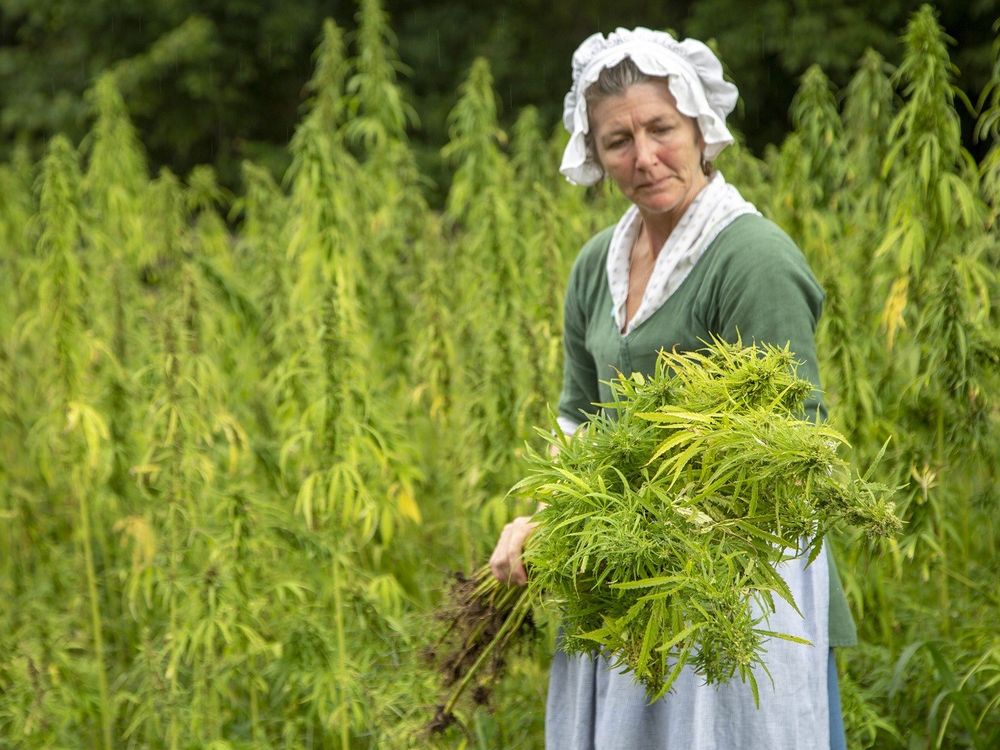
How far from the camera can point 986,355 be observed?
2414 millimetres

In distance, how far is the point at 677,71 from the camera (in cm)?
181

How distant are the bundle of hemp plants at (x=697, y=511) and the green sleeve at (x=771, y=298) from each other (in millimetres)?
209

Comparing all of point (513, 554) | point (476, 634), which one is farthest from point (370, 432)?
point (513, 554)

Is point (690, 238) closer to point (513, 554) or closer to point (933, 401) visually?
point (513, 554)

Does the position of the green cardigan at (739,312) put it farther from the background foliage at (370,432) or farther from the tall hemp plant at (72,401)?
the tall hemp plant at (72,401)

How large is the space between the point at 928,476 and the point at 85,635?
2.11 m

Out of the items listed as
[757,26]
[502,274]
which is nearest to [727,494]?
[502,274]

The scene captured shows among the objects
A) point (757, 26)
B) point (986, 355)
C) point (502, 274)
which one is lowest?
point (986, 355)

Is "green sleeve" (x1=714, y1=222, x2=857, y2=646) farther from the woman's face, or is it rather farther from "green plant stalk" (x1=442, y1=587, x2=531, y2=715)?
"green plant stalk" (x1=442, y1=587, x2=531, y2=715)

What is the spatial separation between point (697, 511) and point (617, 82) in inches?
32.1

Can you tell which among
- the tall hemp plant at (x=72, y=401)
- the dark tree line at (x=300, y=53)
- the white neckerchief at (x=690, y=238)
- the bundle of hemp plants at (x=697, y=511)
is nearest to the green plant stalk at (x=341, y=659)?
the tall hemp plant at (x=72, y=401)

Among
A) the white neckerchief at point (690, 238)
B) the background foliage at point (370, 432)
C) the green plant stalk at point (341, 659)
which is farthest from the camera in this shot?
the background foliage at point (370, 432)

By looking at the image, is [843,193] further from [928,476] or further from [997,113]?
[928,476]

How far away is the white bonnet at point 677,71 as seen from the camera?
1817 millimetres
